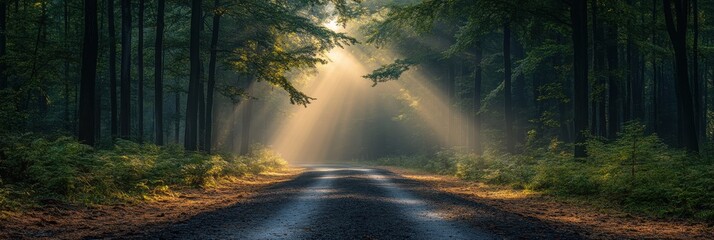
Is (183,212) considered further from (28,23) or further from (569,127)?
(569,127)

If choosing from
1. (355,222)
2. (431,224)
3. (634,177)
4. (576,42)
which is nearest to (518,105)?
(576,42)

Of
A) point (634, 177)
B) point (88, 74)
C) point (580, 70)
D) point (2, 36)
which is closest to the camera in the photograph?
point (634, 177)

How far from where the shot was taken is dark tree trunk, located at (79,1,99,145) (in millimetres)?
17047

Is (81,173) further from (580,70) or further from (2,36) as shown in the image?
(2,36)

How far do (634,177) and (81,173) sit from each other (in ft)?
43.7

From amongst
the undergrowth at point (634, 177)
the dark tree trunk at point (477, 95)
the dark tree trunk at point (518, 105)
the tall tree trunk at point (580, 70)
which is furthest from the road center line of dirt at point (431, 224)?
the dark tree trunk at point (518, 105)

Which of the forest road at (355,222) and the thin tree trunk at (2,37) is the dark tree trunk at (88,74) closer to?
the forest road at (355,222)

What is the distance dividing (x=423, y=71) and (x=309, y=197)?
28468mm

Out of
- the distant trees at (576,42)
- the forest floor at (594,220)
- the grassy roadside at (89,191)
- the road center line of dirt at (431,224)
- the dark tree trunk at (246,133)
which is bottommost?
the forest floor at (594,220)

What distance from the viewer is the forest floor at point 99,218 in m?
8.39

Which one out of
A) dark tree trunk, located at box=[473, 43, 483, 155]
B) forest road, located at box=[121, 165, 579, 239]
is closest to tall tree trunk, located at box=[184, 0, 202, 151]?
forest road, located at box=[121, 165, 579, 239]

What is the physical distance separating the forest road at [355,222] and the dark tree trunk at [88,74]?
281 inches

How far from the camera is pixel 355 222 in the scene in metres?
9.59

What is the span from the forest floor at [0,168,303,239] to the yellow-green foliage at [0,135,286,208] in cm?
50
